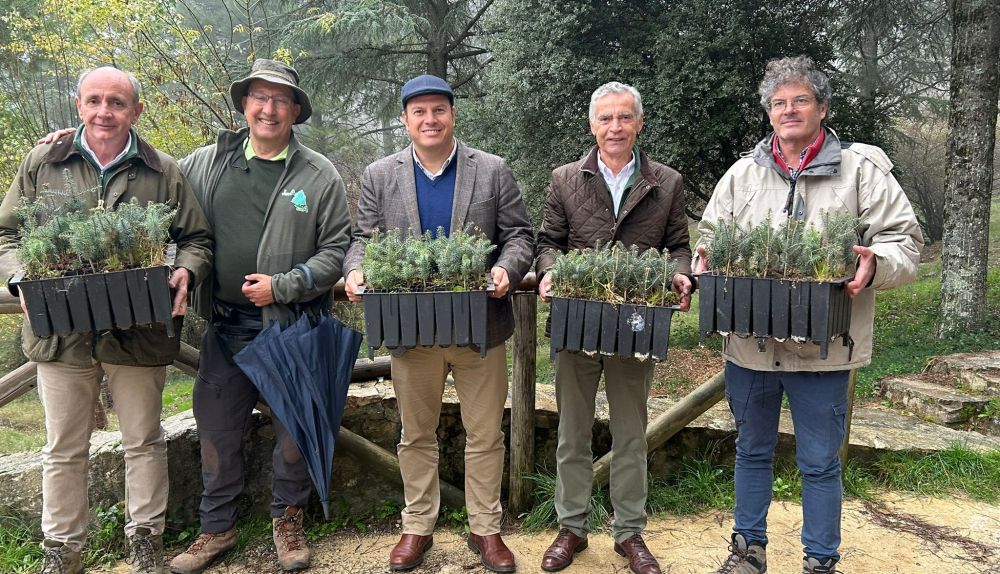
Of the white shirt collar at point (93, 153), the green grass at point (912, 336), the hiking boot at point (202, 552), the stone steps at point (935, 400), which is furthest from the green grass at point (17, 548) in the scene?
the green grass at point (912, 336)

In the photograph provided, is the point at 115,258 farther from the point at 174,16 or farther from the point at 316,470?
the point at 174,16

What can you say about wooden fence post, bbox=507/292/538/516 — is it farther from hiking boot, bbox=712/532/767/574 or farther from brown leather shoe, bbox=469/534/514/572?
hiking boot, bbox=712/532/767/574

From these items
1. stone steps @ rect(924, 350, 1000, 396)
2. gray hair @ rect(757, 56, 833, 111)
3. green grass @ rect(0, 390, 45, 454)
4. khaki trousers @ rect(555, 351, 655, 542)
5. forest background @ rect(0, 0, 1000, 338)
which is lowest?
green grass @ rect(0, 390, 45, 454)

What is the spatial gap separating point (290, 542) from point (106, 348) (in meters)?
1.38

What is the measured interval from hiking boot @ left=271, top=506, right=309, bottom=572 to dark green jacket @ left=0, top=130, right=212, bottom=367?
106 centimetres

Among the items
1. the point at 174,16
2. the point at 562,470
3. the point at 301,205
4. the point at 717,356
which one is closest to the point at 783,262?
the point at 562,470

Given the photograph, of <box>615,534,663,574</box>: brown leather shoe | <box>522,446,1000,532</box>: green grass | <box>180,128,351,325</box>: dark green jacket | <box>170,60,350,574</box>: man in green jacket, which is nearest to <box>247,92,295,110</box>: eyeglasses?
<box>170,60,350,574</box>: man in green jacket

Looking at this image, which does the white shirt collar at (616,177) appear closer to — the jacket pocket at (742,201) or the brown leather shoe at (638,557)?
the jacket pocket at (742,201)

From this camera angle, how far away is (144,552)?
3.19 meters

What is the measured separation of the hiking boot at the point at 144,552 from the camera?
3.19m

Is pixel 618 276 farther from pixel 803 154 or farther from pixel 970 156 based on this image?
pixel 970 156

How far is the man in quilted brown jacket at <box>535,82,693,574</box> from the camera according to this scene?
3.16m

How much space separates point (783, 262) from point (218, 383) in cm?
280

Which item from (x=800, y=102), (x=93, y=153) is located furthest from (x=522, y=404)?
(x=93, y=153)
